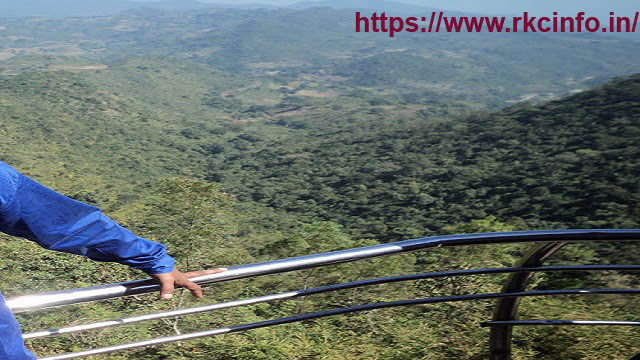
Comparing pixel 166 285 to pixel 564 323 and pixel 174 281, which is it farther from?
pixel 564 323

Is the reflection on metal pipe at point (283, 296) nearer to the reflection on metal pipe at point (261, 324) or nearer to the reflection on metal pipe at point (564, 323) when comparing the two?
the reflection on metal pipe at point (261, 324)

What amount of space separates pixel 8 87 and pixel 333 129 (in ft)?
219

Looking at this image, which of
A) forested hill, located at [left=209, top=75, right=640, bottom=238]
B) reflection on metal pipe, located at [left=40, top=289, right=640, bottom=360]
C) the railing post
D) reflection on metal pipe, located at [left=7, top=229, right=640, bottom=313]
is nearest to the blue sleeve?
reflection on metal pipe, located at [left=7, top=229, right=640, bottom=313]

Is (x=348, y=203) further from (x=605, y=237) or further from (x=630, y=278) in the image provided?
(x=605, y=237)

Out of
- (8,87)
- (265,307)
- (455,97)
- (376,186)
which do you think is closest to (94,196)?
(376,186)

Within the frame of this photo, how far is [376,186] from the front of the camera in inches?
2438

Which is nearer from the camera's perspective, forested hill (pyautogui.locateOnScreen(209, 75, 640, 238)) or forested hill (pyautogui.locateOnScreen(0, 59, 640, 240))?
forested hill (pyautogui.locateOnScreen(209, 75, 640, 238))

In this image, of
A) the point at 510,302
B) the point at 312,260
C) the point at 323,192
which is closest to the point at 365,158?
the point at 323,192

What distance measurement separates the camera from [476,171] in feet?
189

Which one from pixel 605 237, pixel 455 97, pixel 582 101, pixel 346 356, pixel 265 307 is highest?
pixel 605 237

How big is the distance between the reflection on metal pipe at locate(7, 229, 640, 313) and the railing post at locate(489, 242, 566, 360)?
0.08 metres

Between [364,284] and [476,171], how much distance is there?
5873cm

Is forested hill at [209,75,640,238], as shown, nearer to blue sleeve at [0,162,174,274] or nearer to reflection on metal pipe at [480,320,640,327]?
reflection on metal pipe at [480,320,640,327]

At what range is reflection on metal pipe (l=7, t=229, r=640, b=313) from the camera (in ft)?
3.80
